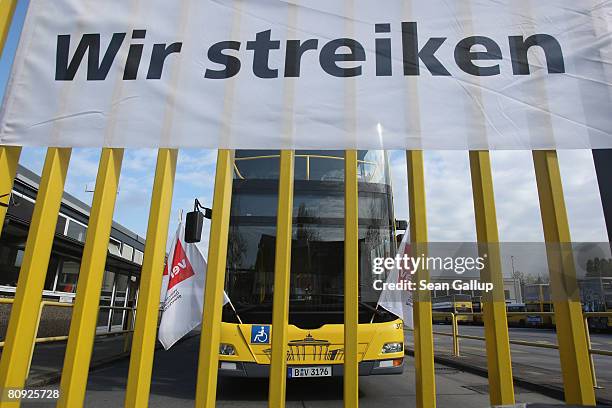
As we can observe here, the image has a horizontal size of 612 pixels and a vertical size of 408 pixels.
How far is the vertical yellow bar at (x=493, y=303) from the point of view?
1.82m

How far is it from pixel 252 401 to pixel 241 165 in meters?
3.29

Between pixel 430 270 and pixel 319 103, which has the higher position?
pixel 319 103

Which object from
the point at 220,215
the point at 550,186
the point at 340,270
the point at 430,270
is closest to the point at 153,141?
the point at 220,215

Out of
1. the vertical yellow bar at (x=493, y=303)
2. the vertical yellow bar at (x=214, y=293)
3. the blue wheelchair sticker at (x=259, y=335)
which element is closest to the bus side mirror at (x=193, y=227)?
the blue wheelchair sticker at (x=259, y=335)

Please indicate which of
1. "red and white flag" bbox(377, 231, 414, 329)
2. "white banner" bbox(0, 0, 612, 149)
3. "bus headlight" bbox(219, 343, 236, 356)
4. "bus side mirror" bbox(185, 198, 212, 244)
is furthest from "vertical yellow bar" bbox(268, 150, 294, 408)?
"bus headlight" bbox(219, 343, 236, 356)

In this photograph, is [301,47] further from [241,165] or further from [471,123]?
[241,165]

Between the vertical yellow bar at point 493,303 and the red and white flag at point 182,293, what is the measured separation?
3854mm

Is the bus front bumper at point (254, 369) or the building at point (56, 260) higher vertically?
the building at point (56, 260)

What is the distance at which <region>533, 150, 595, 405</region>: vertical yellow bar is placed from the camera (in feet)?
5.86

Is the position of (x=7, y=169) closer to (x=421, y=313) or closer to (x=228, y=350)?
(x=421, y=313)

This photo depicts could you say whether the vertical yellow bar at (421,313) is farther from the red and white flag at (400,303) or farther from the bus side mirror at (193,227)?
the bus side mirror at (193,227)

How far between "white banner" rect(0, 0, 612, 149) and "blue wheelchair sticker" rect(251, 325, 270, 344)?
11.0 ft

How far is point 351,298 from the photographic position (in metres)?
1.88

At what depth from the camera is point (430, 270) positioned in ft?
6.53
